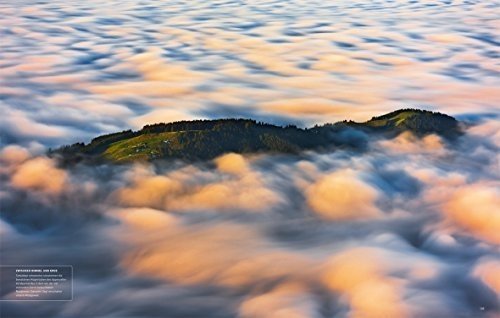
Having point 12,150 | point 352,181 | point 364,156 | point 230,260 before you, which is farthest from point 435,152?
point 12,150

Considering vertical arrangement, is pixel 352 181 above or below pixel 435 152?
below

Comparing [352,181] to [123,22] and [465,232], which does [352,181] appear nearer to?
[465,232]

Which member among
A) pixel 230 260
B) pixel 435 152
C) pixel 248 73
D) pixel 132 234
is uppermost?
pixel 248 73

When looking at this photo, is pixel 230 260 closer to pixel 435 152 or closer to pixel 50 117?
pixel 435 152

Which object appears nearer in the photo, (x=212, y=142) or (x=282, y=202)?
(x=282, y=202)

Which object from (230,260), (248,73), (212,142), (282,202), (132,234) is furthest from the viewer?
(248,73)

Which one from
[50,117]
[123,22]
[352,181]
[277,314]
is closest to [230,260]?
[277,314]

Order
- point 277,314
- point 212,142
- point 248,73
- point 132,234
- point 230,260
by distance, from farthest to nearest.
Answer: point 248,73
point 212,142
point 132,234
point 230,260
point 277,314
